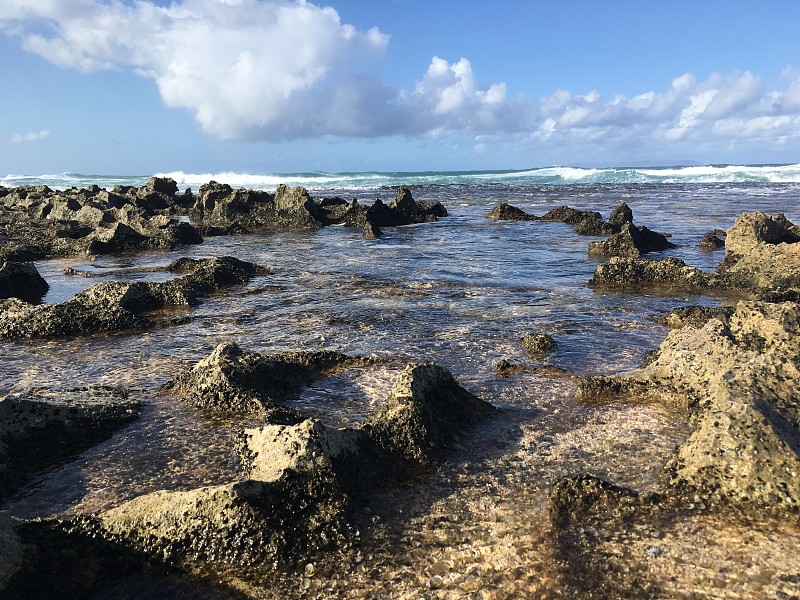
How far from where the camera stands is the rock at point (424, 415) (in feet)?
15.5

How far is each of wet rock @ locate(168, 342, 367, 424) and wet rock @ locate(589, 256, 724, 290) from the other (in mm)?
7262

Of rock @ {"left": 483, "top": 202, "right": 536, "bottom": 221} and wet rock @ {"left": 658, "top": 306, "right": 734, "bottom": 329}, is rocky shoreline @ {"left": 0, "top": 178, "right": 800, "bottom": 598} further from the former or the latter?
rock @ {"left": 483, "top": 202, "right": 536, "bottom": 221}

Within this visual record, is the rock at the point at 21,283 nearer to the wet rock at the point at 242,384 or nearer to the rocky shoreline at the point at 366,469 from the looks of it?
the rocky shoreline at the point at 366,469

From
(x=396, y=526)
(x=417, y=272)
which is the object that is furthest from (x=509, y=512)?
(x=417, y=272)

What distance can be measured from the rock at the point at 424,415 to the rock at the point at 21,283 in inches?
353

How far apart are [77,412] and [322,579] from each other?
3191mm

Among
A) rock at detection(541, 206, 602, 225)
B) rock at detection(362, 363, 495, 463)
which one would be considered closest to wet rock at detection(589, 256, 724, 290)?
rock at detection(362, 363, 495, 463)

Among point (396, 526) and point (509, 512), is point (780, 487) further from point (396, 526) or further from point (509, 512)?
point (396, 526)

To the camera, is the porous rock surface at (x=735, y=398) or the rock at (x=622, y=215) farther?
the rock at (x=622, y=215)

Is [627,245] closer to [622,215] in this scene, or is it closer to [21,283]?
[622,215]

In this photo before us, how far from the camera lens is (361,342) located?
7.93 meters

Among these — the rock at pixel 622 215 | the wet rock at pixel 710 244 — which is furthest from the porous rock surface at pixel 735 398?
the rock at pixel 622 215

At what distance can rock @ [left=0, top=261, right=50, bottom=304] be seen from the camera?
421 inches

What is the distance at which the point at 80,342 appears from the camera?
25.8ft
